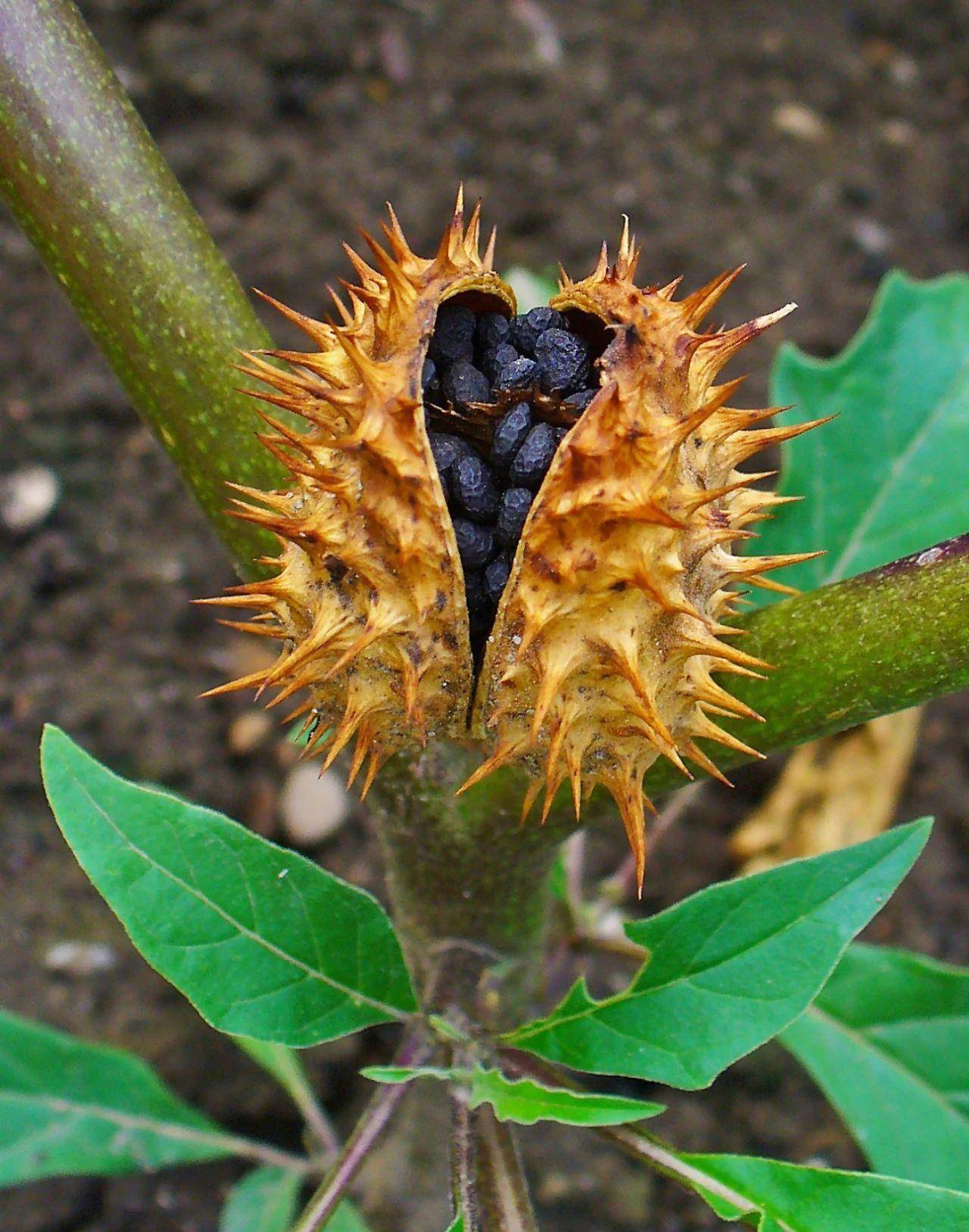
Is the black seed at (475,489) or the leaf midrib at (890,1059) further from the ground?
the black seed at (475,489)

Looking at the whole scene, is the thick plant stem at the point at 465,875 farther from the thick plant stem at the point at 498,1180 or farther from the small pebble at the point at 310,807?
the small pebble at the point at 310,807

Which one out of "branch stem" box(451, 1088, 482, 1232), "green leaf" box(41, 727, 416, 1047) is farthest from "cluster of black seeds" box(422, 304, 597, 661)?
"branch stem" box(451, 1088, 482, 1232)

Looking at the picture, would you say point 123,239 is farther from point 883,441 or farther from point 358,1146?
point 883,441

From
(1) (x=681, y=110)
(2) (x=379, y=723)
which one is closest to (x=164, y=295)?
(2) (x=379, y=723)

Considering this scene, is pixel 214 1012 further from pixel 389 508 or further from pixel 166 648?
pixel 166 648

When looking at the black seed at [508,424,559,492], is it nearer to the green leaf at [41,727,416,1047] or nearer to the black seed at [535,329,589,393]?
the black seed at [535,329,589,393]

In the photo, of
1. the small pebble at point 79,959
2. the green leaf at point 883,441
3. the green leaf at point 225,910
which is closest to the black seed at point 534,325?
the green leaf at point 225,910

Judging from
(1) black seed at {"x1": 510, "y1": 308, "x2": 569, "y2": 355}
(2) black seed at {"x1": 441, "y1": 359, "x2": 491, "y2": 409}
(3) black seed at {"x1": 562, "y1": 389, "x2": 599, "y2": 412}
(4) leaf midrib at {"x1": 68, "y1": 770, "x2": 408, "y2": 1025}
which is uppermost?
(1) black seed at {"x1": 510, "y1": 308, "x2": 569, "y2": 355}
